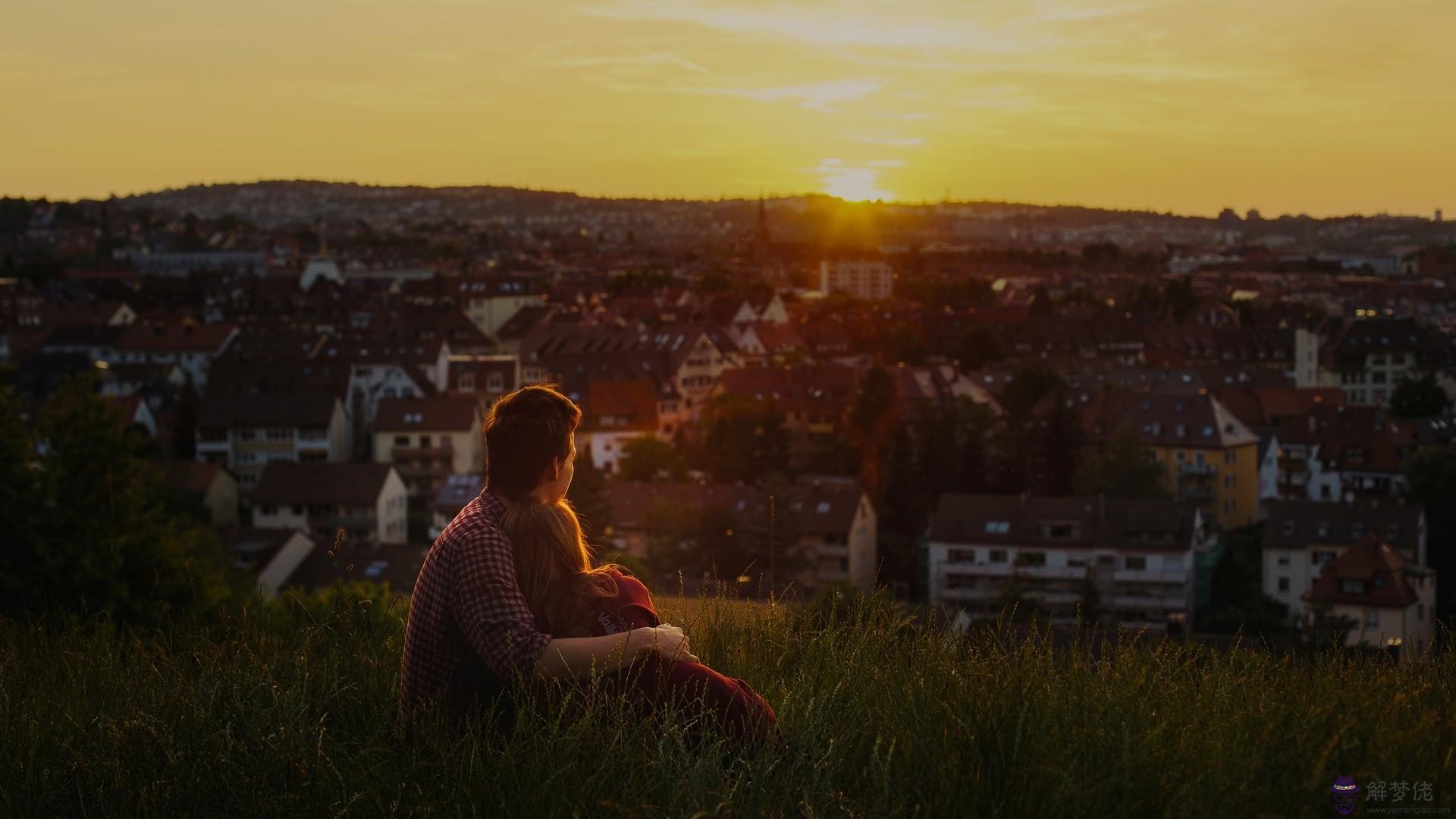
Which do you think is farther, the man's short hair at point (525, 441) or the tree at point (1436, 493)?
the tree at point (1436, 493)

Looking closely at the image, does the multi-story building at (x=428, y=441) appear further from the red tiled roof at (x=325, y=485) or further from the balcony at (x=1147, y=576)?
the balcony at (x=1147, y=576)

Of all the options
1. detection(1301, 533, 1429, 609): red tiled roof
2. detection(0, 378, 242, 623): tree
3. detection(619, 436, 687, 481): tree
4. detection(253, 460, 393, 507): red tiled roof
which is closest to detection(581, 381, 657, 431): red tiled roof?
detection(619, 436, 687, 481): tree

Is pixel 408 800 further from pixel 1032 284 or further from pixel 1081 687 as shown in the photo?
pixel 1032 284

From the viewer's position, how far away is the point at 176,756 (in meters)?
2.92

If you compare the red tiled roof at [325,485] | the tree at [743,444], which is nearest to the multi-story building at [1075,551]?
the tree at [743,444]

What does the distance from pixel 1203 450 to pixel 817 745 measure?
34758 millimetres

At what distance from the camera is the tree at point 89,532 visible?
33.4ft

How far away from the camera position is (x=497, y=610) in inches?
120

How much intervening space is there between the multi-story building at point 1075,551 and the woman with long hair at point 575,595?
22.4m

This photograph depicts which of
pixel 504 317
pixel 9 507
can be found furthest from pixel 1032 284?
pixel 9 507

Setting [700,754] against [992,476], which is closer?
[700,754]

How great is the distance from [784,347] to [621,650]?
5816 cm

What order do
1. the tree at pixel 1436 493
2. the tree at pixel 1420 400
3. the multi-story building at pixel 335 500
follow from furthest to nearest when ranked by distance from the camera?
the tree at pixel 1420 400
the multi-story building at pixel 335 500
the tree at pixel 1436 493

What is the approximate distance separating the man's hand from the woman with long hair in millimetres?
15
